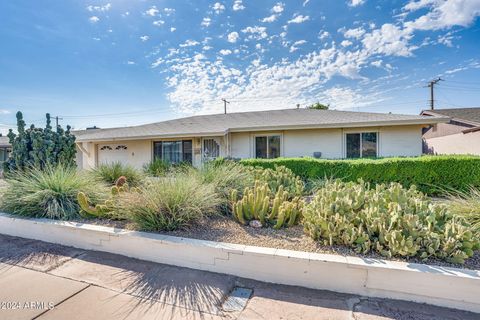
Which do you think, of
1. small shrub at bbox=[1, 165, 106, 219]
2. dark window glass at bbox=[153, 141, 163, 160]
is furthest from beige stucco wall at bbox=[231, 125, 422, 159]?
small shrub at bbox=[1, 165, 106, 219]

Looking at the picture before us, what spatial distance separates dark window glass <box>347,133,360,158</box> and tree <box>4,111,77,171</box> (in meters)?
10.6

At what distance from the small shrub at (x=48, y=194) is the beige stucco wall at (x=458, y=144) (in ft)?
60.2

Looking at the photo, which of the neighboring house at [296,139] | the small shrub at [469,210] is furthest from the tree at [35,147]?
the small shrub at [469,210]

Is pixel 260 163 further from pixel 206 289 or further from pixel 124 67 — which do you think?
pixel 124 67

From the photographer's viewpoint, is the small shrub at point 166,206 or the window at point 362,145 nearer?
the small shrub at point 166,206

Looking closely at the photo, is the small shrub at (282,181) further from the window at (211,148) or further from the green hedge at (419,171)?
the window at (211,148)

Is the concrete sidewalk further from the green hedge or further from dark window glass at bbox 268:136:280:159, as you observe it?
dark window glass at bbox 268:136:280:159

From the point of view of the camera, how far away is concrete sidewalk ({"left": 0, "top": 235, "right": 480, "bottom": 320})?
2320 mm

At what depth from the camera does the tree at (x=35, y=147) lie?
20.4ft

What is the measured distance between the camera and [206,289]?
→ 2.74 m

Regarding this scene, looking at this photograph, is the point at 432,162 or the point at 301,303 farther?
the point at 432,162

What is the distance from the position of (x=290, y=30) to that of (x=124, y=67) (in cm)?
879

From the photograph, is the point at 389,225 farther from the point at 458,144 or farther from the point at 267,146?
the point at 458,144

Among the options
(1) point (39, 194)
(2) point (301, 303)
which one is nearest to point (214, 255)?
(2) point (301, 303)
